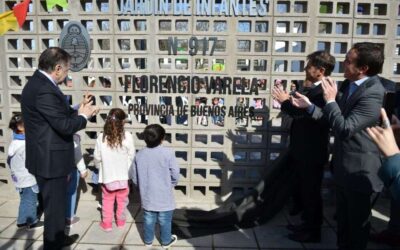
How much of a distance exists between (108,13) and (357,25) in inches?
125

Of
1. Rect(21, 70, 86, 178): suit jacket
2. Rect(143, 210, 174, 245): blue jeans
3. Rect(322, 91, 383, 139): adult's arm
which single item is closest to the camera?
Rect(322, 91, 383, 139): adult's arm

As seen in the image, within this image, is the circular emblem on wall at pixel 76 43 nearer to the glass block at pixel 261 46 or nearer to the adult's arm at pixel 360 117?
the glass block at pixel 261 46

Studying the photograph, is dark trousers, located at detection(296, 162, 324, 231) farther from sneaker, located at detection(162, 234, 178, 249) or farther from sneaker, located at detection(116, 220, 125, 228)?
sneaker, located at detection(116, 220, 125, 228)

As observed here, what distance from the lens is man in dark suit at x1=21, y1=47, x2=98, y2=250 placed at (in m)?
2.88

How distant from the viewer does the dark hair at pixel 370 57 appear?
262 cm

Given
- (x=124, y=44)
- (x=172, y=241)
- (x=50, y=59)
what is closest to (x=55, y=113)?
(x=50, y=59)

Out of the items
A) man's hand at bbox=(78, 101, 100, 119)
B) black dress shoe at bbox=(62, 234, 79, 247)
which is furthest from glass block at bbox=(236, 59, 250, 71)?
black dress shoe at bbox=(62, 234, 79, 247)

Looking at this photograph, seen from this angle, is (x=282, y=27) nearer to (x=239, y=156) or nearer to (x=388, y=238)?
(x=239, y=156)

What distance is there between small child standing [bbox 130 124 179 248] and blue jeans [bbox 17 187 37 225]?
139 centimetres

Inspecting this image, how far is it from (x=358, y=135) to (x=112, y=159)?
2507 millimetres

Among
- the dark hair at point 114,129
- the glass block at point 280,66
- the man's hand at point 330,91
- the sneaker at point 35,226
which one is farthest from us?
the glass block at point 280,66

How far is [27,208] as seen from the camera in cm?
383

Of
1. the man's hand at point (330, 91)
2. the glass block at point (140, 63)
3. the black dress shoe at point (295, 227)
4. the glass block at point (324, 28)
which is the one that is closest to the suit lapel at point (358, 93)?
the man's hand at point (330, 91)

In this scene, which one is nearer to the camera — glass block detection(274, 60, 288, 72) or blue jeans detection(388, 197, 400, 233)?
blue jeans detection(388, 197, 400, 233)
